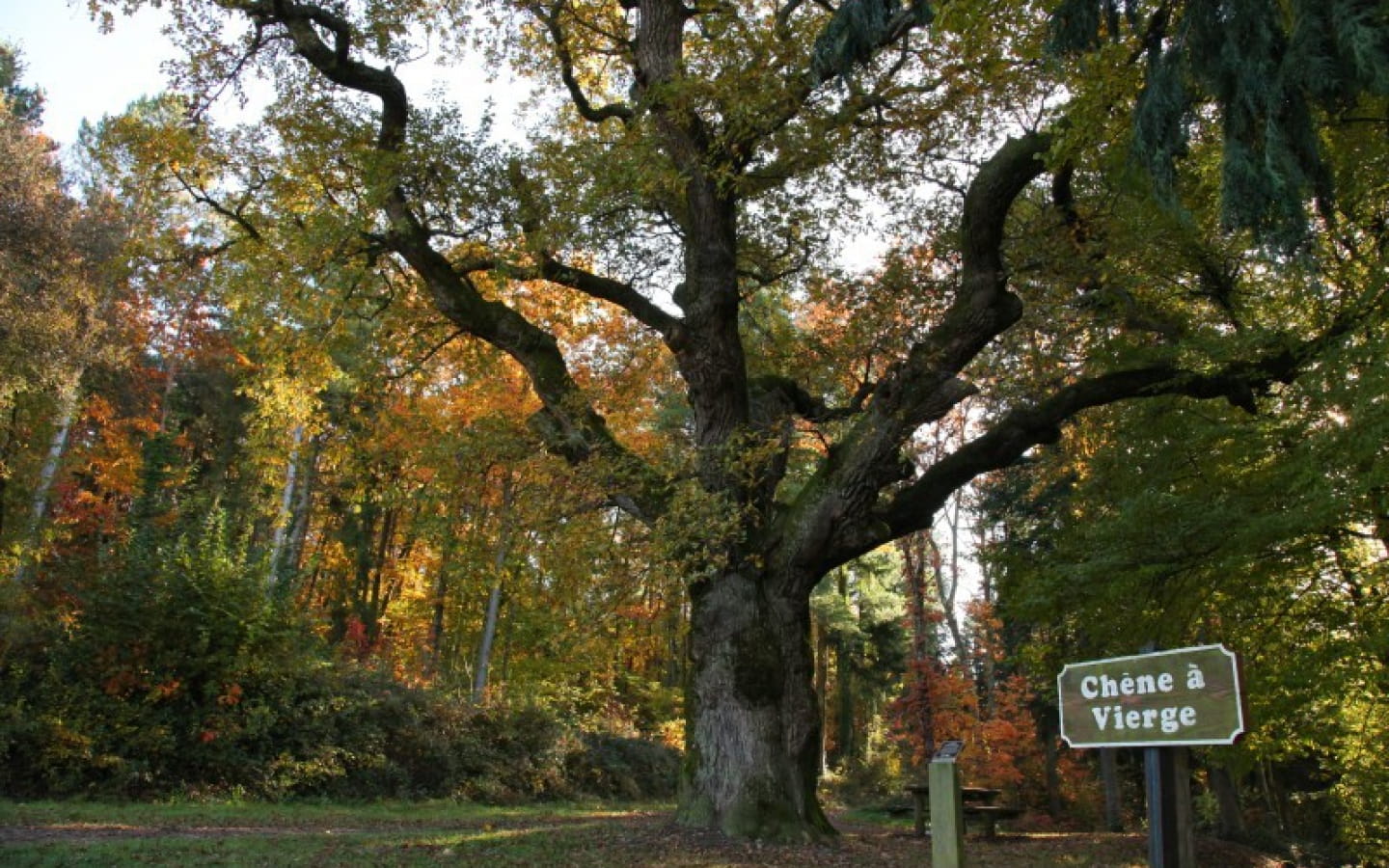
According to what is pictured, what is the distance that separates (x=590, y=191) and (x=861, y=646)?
21766mm

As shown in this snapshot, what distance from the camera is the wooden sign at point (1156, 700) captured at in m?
3.41

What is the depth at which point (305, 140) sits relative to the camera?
10945 millimetres

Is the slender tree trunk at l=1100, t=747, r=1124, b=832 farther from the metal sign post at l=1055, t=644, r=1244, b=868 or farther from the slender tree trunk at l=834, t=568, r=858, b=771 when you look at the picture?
the metal sign post at l=1055, t=644, r=1244, b=868

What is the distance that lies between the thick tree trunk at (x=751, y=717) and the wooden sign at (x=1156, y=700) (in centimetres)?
530

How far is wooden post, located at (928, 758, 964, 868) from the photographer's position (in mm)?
4477

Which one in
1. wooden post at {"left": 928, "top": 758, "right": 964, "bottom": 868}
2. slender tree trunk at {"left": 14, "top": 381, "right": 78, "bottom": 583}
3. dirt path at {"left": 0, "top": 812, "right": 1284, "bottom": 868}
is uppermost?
slender tree trunk at {"left": 14, "top": 381, "right": 78, "bottom": 583}

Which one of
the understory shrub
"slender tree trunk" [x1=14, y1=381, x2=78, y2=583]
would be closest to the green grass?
the understory shrub

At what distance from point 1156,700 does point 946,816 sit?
4.45ft

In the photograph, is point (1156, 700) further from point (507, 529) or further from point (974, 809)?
point (974, 809)

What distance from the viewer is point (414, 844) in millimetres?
8359

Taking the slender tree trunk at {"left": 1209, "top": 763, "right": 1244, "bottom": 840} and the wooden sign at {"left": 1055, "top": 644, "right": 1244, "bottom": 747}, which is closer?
the wooden sign at {"left": 1055, "top": 644, "right": 1244, "bottom": 747}

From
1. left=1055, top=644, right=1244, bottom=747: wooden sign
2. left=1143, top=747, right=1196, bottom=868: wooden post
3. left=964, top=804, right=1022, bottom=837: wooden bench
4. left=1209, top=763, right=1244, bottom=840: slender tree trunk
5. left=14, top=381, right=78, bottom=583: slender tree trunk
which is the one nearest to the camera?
left=1055, top=644, right=1244, bottom=747: wooden sign

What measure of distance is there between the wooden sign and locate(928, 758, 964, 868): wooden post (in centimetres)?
79

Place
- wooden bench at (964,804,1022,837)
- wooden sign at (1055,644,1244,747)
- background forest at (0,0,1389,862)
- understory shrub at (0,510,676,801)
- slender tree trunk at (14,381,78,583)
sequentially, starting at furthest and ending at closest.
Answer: slender tree trunk at (14,381,78,583) → wooden bench at (964,804,1022,837) → understory shrub at (0,510,676,801) → background forest at (0,0,1389,862) → wooden sign at (1055,644,1244,747)
